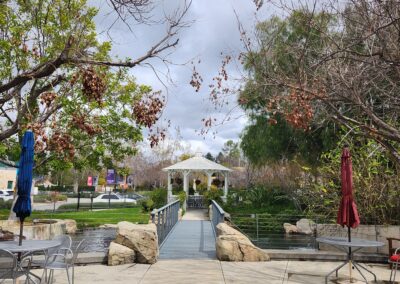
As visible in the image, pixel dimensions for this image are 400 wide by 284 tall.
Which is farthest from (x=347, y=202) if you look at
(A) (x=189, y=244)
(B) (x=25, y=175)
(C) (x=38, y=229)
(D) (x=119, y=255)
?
(C) (x=38, y=229)

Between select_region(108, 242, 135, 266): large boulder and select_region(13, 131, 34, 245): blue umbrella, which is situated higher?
select_region(13, 131, 34, 245): blue umbrella

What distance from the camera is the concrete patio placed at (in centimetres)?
667

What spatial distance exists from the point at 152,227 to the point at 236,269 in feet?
6.77

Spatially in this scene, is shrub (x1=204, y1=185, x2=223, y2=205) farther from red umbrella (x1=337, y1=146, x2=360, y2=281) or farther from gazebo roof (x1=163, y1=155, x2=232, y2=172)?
red umbrella (x1=337, y1=146, x2=360, y2=281)

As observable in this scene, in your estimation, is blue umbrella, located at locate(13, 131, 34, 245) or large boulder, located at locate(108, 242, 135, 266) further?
large boulder, located at locate(108, 242, 135, 266)

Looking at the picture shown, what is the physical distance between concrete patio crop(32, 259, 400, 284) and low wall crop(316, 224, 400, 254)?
81 cm

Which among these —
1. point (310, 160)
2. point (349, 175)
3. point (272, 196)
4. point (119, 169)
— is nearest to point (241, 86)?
point (349, 175)

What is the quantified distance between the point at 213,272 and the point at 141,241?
1.68 metres

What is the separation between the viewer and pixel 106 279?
666 centimetres

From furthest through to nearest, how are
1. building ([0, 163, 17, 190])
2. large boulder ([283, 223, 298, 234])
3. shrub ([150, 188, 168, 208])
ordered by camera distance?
building ([0, 163, 17, 190]), shrub ([150, 188, 168, 208]), large boulder ([283, 223, 298, 234])

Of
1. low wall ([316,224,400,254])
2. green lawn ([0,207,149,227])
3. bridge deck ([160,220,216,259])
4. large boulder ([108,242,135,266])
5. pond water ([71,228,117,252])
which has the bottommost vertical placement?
pond water ([71,228,117,252])

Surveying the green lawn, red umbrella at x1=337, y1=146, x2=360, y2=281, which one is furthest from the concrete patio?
the green lawn

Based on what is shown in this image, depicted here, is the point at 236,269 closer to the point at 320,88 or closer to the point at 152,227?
the point at 152,227

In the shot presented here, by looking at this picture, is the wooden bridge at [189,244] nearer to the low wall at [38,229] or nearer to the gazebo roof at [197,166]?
the low wall at [38,229]
